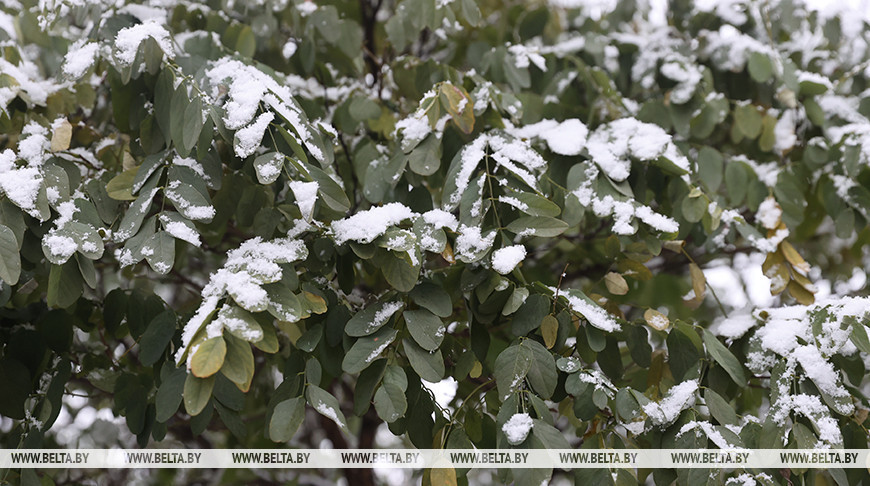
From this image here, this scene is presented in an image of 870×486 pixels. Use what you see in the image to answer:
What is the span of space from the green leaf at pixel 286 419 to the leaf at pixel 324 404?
20 mm

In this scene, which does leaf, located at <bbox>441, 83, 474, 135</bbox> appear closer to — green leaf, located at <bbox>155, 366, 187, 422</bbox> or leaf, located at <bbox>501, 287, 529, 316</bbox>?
leaf, located at <bbox>501, 287, 529, 316</bbox>

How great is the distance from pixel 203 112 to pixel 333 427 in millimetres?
1406

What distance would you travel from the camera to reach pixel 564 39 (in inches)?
89.2

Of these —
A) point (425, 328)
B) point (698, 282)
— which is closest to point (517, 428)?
point (425, 328)

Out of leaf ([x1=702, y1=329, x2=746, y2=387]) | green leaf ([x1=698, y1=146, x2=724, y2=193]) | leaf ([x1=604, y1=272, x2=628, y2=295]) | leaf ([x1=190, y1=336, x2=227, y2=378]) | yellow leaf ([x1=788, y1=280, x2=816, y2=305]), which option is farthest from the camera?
green leaf ([x1=698, y1=146, x2=724, y2=193])

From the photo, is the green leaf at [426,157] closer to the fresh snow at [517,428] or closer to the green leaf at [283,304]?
the green leaf at [283,304]

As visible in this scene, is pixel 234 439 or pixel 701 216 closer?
pixel 701 216

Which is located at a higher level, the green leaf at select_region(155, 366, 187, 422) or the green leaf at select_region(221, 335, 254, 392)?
the green leaf at select_region(221, 335, 254, 392)

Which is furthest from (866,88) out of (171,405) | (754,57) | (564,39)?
(171,405)

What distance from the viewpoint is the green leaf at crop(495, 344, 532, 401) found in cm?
108

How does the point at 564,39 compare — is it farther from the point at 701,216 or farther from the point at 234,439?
the point at 234,439

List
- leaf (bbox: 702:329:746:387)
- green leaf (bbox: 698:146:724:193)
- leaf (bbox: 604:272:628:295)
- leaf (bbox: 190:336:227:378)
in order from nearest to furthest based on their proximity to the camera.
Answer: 1. leaf (bbox: 190:336:227:378)
2. leaf (bbox: 702:329:746:387)
3. leaf (bbox: 604:272:628:295)
4. green leaf (bbox: 698:146:724:193)

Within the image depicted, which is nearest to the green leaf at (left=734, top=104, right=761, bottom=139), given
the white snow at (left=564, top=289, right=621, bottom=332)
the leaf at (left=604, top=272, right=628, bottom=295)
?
the leaf at (left=604, top=272, right=628, bottom=295)

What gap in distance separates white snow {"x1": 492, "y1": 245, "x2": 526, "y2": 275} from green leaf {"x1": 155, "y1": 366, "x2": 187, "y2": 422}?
1.90 ft
